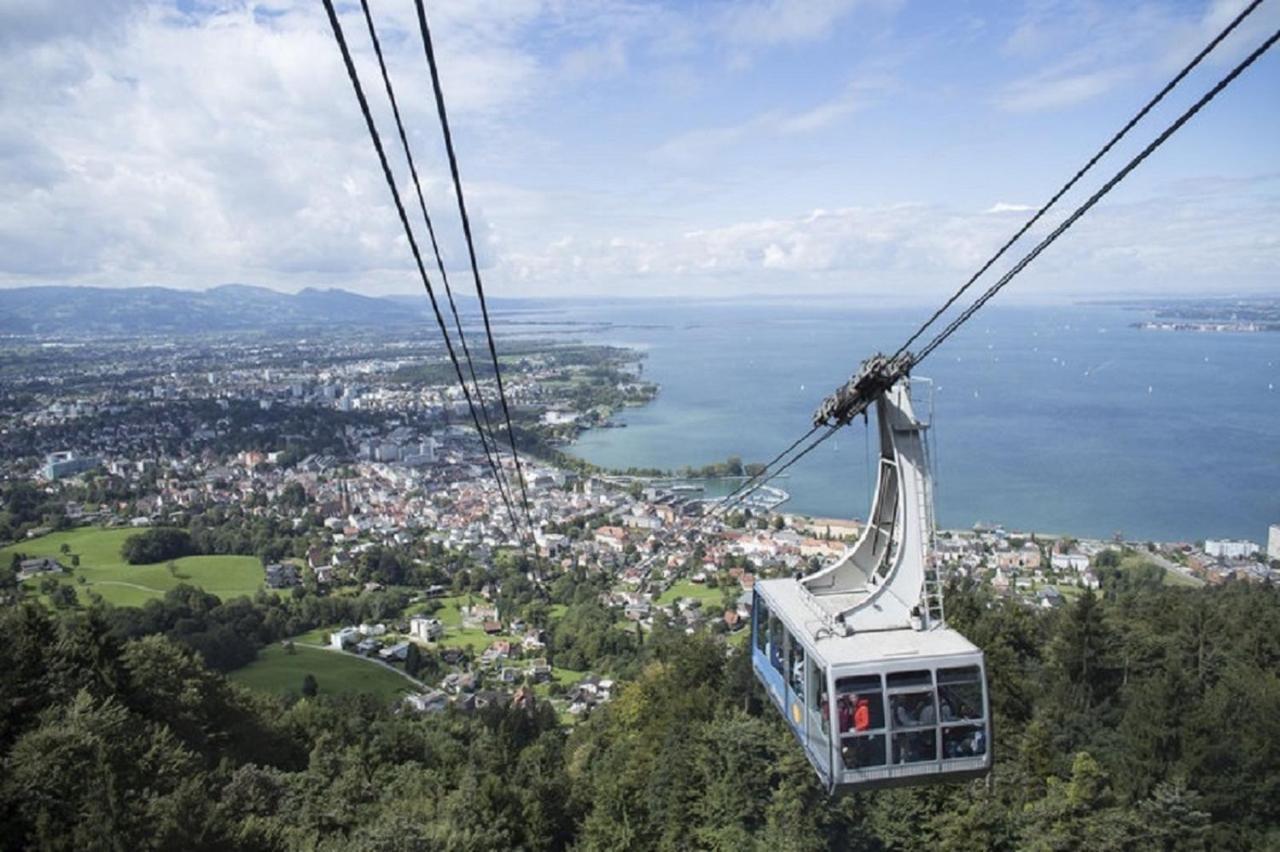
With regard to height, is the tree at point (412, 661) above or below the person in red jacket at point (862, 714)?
below

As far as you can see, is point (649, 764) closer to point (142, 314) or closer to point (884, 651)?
point (884, 651)

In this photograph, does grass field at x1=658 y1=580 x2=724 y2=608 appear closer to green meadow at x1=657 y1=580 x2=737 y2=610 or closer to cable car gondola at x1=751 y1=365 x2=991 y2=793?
green meadow at x1=657 y1=580 x2=737 y2=610

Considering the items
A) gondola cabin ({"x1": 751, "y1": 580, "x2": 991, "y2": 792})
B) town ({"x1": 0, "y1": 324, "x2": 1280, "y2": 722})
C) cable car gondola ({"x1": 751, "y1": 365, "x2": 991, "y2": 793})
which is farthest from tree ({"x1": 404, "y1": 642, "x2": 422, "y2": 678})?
gondola cabin ({"x1": 751, "y1": 580, "x2": 991, "y2": 792})

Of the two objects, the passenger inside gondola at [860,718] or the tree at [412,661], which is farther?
the tree at [412,661]

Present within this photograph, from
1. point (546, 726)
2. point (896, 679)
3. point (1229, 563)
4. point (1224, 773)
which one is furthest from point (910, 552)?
point (1229, 563)

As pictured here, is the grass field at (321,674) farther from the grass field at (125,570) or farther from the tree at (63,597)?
the grass field at (125,570)

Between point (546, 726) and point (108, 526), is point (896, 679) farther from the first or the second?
point (108, 526)

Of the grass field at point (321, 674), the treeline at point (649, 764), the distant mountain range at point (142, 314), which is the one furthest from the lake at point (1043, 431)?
Result: the distant mountain range at point (142, 314)
